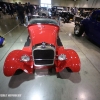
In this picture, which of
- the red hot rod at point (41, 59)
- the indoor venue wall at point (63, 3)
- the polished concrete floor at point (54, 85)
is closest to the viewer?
the polished concrete floor at point (54, 85)

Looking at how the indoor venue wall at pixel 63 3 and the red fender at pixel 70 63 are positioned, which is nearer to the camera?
the red fender at pixel 70 63

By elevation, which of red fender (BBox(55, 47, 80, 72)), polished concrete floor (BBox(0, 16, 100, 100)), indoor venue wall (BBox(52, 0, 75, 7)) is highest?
indoor venue wall (BBox(52, 0, 75, 7))

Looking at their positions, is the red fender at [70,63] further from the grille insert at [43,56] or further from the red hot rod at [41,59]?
the grille insert at [43,56]

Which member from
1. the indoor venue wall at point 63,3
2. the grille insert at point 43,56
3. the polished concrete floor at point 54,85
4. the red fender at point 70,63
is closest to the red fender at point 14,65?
the grille insert at point 43,56

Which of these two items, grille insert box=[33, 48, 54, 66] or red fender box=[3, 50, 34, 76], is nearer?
red fender box=[3, 50, 34, 76]

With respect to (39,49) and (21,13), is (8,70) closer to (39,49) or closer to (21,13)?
(39,49)

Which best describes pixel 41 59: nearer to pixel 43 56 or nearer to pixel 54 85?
pixel 43 56

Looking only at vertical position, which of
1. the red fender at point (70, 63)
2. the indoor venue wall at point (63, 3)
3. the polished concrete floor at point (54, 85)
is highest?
the indoor venue wall at point (63, 3)

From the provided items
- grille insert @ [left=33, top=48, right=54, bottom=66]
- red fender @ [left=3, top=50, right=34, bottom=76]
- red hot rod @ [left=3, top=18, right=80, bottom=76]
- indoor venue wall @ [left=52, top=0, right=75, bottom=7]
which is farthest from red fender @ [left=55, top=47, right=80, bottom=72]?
indoor venue wall @ [left=52, top=0, right=75, bottom=7]

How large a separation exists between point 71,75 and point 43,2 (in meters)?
22.7

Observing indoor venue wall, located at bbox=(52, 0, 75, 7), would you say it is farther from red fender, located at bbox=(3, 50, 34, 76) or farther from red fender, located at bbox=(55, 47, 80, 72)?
red fender, located at bbox=(3, 50, 34, 76)

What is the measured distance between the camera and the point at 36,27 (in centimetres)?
283

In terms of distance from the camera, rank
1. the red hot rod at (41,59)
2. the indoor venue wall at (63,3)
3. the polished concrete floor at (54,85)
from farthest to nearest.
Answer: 1. the indoor venue wall at (63,3)
2. the red hot rod at (41,59)
3. the polished concrete floor at (54,85)

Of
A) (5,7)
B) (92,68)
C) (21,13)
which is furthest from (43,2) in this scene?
(92,68)
